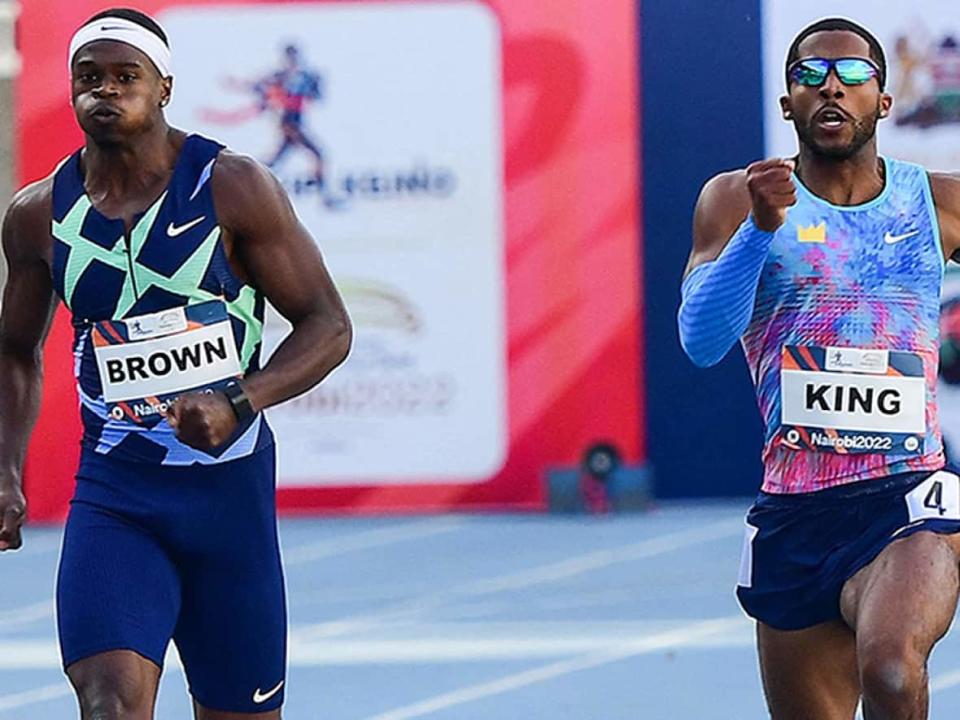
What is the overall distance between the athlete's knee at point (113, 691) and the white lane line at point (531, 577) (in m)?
4.76

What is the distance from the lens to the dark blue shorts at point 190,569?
4641 mm

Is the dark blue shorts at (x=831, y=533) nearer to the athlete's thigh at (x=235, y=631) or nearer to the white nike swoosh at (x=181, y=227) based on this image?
the athlete's thigh at (x=235, y=631)

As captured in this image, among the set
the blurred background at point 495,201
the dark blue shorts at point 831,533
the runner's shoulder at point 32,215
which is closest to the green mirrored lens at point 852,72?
the dark blue shorts at point 831,533

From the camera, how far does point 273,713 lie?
498 centimetres

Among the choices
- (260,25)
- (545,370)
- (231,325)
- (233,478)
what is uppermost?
(260,25)

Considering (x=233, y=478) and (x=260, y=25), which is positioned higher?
(x=260, y=25)

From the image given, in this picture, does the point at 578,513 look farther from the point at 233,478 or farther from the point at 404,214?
the point at 233,478

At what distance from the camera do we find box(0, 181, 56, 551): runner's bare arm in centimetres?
483

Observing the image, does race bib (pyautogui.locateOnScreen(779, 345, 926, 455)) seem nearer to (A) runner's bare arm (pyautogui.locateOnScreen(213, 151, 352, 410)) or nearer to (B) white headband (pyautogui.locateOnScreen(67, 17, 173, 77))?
(A) runner's bare arm (pyautogui.locateOnScreen(213, 151, 352, 410))

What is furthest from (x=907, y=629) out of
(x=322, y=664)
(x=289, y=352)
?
(x=322, y=664)

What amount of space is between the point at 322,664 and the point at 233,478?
3.83m

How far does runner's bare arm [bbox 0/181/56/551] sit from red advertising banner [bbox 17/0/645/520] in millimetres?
7885

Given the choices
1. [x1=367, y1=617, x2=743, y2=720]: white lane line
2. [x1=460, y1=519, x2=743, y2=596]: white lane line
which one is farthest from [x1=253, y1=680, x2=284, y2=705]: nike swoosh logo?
[x1=460, y1=519, x2=743, y2=596]: white lane line

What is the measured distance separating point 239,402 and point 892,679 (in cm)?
144
